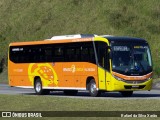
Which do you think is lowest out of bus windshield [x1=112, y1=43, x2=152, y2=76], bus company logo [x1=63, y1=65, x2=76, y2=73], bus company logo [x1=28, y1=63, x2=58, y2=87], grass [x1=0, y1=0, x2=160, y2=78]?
bus company logo [x1=28, y1=63, x2=58, y2=87]

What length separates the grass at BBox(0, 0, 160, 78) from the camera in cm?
6278

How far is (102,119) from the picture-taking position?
19.1m

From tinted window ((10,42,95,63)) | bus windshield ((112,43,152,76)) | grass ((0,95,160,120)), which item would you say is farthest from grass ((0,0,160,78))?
grass ((0,95,160,120))

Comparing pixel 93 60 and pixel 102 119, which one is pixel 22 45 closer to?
pixel 93 60

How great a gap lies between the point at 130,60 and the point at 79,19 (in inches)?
1391

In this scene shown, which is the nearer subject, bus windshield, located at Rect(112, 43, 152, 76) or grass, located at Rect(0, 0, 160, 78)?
bus windshield, located at Rect(112, 43, 152, 76)

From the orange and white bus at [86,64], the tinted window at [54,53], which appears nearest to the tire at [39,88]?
the orange and white bus at [86,64]

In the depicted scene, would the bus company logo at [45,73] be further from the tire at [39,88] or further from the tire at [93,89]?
the tire at [93,89]

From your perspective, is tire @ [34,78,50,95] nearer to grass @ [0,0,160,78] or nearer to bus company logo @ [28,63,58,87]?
bus company logo @ [28,63,58,87]

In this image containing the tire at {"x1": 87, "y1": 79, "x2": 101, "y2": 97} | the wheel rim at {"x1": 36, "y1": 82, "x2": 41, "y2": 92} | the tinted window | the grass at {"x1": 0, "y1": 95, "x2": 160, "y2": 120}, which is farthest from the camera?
the wheel rim at {"x1": 36, "y1": 82, "x2": 41, "y2": 92}

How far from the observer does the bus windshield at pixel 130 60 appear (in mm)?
31656

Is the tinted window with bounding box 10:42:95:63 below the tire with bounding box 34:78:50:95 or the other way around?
the other way around

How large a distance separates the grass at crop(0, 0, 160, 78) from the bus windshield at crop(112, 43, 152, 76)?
24348 millimetres

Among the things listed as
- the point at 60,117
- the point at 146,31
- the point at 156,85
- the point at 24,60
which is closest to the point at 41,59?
the point at 24,60
